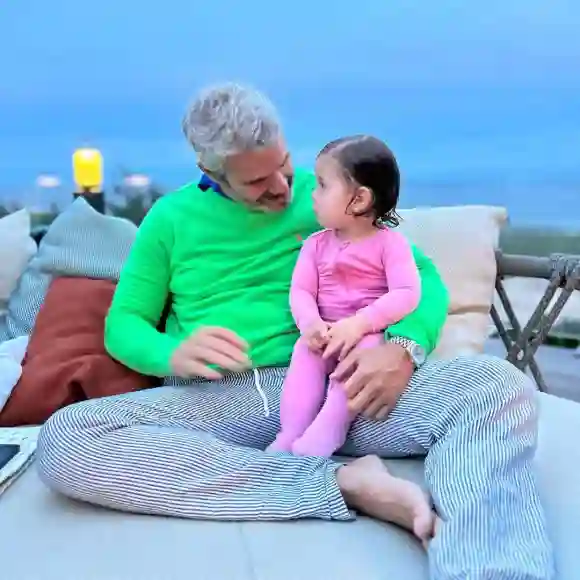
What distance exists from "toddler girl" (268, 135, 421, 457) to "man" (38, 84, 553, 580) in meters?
0.05

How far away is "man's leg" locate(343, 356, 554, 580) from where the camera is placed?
958mm

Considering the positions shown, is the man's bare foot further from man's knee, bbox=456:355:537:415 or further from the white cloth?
the white cloth

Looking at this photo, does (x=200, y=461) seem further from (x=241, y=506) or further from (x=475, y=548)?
(x=475, y=548)

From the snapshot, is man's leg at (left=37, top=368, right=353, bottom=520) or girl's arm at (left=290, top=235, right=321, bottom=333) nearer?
man's leg at (left=37, top=368, right=353, bottom=520)

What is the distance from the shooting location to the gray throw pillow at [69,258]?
6.12ft

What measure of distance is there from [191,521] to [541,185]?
1.92 m

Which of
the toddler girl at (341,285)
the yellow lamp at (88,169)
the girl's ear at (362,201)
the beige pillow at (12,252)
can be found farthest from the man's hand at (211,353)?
the yellow lamp at (88,169)

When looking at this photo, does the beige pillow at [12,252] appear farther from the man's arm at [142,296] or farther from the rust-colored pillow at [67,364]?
the man's arm at [142,296]

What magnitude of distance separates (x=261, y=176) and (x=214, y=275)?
23 centimetres

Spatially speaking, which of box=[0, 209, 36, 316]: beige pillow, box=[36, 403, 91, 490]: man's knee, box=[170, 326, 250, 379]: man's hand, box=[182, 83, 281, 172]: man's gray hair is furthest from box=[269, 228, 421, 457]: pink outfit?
box=[0, 209, 36, 316]: beige pillow

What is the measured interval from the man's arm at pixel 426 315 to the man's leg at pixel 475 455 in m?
0.07

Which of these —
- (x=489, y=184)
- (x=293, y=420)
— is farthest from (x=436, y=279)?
(x=489, y=184)

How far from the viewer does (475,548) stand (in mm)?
962

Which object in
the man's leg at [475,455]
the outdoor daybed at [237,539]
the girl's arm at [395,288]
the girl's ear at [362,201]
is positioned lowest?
the outdoor daybed at [237,539]
